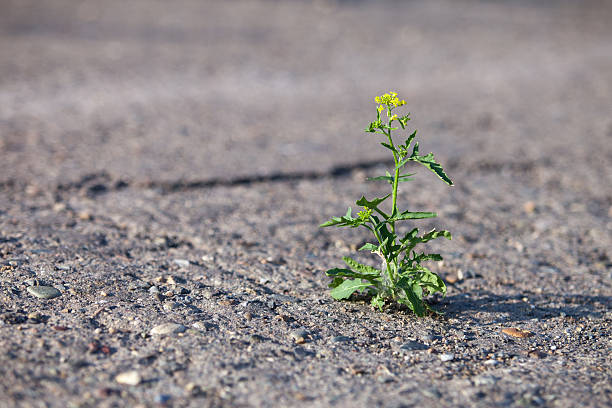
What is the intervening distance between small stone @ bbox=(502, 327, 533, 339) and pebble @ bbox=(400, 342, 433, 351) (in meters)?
0.38

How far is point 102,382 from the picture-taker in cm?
198

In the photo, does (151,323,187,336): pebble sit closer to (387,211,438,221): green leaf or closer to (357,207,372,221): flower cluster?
(357,207,372,221): flower cluster

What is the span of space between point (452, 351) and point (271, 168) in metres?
2.42

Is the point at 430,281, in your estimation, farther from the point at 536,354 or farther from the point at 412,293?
the point at 536,354

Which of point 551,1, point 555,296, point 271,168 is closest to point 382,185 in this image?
point 271,168

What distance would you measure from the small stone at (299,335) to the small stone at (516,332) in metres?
0.78

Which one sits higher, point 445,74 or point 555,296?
point 445,74

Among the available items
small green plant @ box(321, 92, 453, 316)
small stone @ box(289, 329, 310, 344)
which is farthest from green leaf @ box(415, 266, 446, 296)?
small stone @ box(289, 329, 310, 344)

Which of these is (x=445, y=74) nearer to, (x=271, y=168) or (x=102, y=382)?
(x=271, y=168)

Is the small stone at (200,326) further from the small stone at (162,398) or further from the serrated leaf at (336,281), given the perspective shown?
the serrated leaf at (336,281)

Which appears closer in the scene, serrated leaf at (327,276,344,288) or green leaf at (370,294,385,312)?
green leaf at (370,294,385,312)

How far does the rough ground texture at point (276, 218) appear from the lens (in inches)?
83.4

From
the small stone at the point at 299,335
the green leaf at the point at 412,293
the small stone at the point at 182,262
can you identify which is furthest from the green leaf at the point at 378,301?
the small stone at the point at 182,262

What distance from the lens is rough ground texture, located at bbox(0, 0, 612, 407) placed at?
2.12 meters
